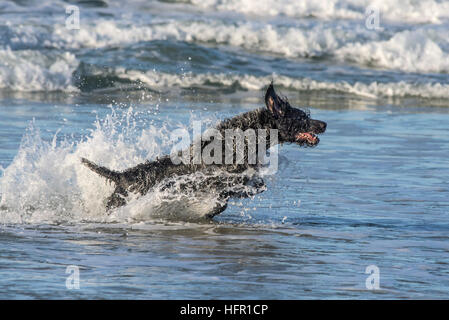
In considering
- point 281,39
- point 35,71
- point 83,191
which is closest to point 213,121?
point 83,191

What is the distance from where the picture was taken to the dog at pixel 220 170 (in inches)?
333

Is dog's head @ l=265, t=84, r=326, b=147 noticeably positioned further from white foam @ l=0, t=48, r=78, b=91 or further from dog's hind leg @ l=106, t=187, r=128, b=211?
white foam @ l=0, t=48, r=78, b=91

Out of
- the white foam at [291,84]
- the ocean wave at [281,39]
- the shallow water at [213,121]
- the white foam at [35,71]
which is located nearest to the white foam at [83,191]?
the shallow water at [213,121]

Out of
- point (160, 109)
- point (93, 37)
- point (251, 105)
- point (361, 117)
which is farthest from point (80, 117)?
point (93, 37)

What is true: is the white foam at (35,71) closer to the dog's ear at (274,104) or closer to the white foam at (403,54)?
the white foam at (403,54)

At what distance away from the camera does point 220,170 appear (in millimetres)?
8484

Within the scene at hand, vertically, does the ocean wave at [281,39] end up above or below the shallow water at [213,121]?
above

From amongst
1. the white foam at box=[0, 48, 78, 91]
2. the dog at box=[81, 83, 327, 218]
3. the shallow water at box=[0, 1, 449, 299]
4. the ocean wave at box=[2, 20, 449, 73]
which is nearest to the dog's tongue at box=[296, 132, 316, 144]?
the dog at box=[81, 83, 327, 218]

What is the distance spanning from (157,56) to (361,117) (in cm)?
688

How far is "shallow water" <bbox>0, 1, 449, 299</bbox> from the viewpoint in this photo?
265 inches

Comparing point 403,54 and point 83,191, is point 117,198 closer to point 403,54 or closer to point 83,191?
point 83,191

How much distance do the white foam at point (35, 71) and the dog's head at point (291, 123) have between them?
10670mm

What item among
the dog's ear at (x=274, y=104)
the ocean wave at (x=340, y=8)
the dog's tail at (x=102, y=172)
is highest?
the ocean wave at (x=340, y=8)
